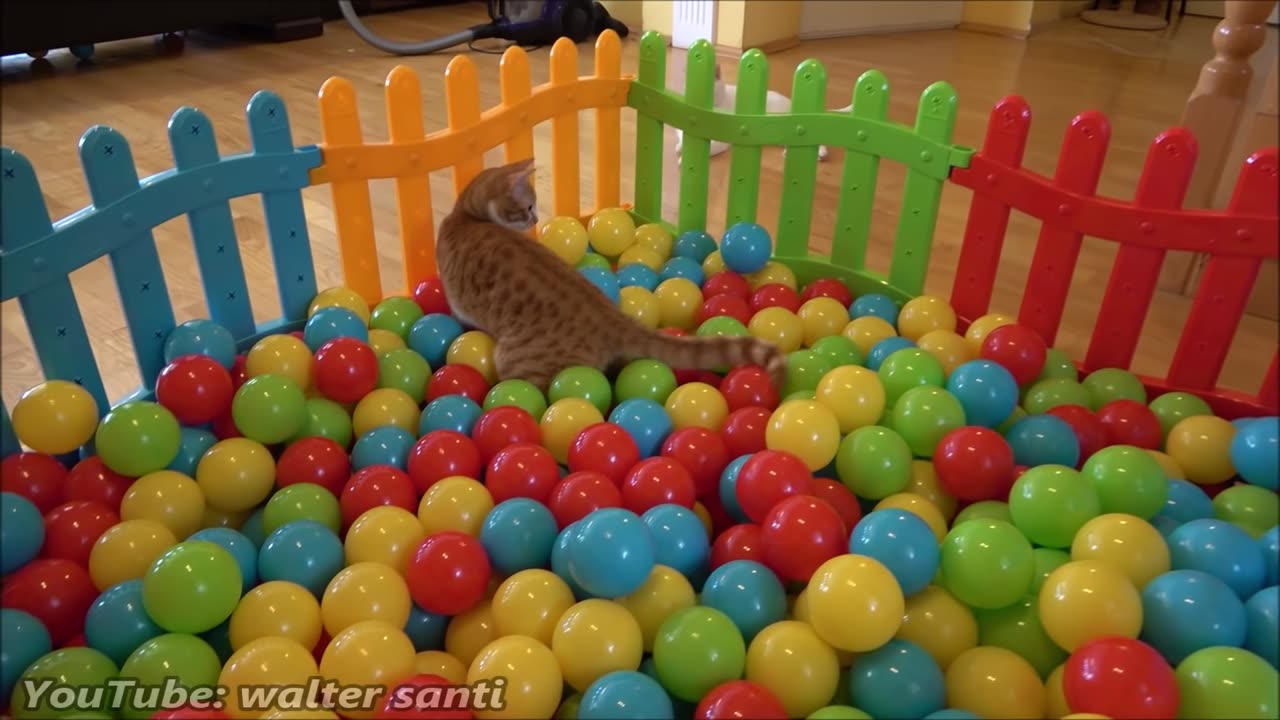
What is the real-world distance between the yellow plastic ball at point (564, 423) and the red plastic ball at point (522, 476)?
0.10 metres

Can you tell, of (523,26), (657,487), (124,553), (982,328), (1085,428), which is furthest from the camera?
(523,26)

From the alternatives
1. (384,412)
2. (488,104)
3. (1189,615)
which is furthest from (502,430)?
(488,104)

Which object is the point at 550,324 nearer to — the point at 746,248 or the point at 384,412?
the point at 384,412

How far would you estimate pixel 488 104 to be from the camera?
2.76m

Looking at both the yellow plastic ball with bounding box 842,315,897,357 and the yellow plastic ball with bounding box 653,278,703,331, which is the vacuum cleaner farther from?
the yellow plastic ball with bounding box 842,315,897,357

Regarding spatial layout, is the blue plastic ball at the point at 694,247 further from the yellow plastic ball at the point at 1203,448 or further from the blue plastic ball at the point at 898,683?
the blue plastic ball at the point at 898,683

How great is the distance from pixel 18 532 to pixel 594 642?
62 centimetres

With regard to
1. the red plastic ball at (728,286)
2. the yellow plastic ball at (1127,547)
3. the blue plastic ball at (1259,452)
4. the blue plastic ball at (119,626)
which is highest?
the blue plastic ball at (1259,452)

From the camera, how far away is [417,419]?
140 cm

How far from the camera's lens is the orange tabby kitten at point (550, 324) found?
4.68ft

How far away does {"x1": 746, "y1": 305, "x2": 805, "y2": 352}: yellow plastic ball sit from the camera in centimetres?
157

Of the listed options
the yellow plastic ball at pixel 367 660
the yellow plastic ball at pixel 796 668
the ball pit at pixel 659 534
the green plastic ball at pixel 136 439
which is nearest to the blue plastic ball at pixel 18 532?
the ball pit at pixel 659 534

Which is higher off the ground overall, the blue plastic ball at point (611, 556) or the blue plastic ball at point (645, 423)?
the blue plastic ball at point (611, 556)

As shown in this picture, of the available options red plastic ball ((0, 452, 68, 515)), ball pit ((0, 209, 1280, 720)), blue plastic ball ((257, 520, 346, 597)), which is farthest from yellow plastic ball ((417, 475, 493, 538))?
red plastic ball ((0, 452, 68, 515))
